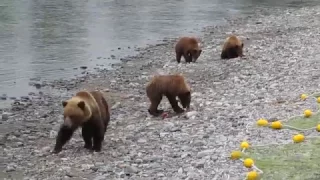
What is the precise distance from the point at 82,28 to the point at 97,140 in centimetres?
1877

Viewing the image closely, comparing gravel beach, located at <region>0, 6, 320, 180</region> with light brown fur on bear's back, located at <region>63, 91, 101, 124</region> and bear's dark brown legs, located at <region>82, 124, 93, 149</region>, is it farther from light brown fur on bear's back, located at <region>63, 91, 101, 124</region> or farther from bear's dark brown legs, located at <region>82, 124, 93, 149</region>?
light brown fur on bear's back, located at <region>63, 91, 101, 124</region>

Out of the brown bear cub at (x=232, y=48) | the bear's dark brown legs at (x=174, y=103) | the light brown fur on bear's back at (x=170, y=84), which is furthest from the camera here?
the brown bear cub at (x=232, y=48)

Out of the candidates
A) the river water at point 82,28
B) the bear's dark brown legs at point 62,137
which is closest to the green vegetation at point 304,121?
the bear's dark brown legs at point 62,137

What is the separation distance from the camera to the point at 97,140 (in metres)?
9.26

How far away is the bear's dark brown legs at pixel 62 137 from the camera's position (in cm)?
897

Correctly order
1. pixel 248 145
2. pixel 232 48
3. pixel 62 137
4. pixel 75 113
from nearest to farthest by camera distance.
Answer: pixel 248 145
pixel 75 113
pixel 62 137
pixel 232 48

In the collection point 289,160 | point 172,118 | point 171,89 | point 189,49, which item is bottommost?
point 189,49

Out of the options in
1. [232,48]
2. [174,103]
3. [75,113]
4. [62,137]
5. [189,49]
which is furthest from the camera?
[232,48]

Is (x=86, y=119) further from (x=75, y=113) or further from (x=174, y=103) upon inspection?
(x=174, y=103)

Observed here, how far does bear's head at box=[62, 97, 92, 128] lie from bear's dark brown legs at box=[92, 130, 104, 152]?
39cm

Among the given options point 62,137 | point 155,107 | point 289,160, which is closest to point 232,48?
point 155,107

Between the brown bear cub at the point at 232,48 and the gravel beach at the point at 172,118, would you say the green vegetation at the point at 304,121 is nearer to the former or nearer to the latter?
the gravel beach at the point at 172,118

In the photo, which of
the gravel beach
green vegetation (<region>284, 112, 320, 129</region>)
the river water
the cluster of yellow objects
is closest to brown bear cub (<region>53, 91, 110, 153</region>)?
the gravel beach

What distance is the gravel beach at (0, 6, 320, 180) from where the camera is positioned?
8.38 m
